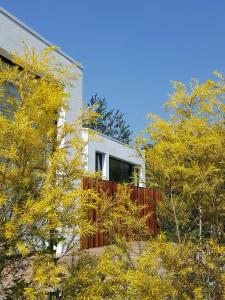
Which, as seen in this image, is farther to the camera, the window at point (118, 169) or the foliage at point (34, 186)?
the window at point (118, 169)

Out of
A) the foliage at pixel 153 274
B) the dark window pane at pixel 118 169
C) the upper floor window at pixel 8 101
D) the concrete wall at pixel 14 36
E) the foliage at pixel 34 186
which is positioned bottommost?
the foliage at pixel 153 274

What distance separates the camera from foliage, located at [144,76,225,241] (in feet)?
16.0

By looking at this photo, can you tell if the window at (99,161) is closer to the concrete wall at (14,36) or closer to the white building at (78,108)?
the white building at (78,108)

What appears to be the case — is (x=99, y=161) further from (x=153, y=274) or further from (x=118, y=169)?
(x=153, y=274)

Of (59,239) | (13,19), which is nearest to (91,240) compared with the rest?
(13,19)

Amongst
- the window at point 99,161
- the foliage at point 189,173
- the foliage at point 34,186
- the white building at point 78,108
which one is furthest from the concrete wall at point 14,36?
the window at point 99,161

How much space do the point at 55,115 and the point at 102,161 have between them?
1334 centimetres

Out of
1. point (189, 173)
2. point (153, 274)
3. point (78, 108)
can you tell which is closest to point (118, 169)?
point (78, 108)

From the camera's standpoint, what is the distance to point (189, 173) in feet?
15.8

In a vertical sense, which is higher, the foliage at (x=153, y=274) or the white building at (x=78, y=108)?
the white building at (x=78, y=108)

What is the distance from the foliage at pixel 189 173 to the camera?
4887 millimetres

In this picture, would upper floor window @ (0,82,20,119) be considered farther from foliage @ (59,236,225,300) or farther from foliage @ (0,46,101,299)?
foliage @ (59,236,225,300)

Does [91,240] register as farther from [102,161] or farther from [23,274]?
[23,274]

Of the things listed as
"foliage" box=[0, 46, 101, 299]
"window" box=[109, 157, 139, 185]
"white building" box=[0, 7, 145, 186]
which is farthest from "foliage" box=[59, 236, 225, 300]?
"window" box=[109, 157, 139, 185]
